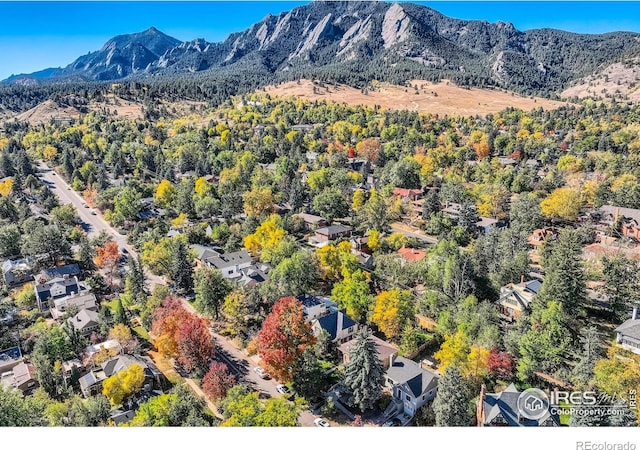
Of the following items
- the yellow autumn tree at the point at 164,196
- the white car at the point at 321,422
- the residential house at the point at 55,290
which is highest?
the yellow autumn tree at the point at 164,196

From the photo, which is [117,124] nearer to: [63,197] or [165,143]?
[165,143]

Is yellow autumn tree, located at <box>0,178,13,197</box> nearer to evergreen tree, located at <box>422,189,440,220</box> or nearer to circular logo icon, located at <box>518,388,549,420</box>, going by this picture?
evergreen tree, located at <box>422,189,440,220</box>

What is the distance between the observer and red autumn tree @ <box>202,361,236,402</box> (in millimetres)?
25266

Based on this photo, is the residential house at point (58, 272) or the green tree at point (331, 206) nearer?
the residential house at point (58, 272)

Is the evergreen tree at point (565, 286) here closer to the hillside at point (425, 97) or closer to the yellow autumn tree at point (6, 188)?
the yellow autumn tree at point (6, 188)

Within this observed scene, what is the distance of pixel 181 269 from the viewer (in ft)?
129

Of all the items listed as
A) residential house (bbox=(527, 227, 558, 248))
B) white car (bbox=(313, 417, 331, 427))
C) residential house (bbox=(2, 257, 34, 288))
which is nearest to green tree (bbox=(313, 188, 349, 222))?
residential house (bbox=(527, 227, 558, 248))

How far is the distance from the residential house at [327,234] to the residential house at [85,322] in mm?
24713

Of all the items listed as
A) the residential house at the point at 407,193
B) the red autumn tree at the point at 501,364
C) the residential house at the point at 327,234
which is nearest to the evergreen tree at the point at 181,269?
the residential house at the point at 327,234

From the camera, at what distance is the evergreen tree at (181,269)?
1539 inches

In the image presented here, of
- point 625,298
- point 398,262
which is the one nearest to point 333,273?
point 398,262

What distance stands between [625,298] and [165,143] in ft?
316

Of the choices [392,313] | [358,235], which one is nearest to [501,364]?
Answer: [392,313]

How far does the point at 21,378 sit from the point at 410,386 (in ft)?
83.0
